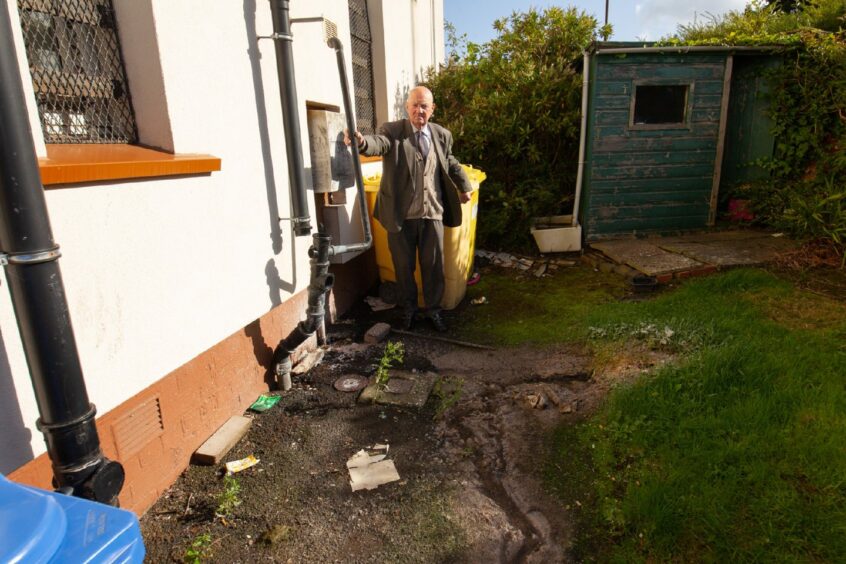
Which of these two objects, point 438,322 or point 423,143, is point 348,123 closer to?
point 423,143

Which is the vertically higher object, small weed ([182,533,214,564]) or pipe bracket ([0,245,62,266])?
pipe bracket ([0,245,62,266])

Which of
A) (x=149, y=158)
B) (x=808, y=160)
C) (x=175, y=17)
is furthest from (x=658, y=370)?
(x=808, y=160)

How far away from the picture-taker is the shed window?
6820 millimetres

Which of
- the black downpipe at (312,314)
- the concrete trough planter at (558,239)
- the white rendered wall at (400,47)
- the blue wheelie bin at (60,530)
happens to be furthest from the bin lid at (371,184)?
the blue wheelie bin at (60,530)

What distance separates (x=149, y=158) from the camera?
243cm

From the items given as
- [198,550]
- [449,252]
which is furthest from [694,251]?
[198,550]

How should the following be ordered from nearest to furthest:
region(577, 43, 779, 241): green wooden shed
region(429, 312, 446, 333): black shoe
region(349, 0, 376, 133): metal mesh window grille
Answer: region(429, 312, 446, 333): black shoe < region(349, 0, 376, 133): metal mesh window grille < region(577, 43, 779, 241): green wooden shed

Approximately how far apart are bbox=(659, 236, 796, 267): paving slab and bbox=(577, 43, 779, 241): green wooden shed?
2.43 ft

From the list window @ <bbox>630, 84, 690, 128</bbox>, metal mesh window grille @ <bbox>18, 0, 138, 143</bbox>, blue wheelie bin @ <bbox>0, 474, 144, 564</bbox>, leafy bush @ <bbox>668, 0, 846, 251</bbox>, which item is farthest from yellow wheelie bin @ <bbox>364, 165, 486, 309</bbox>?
blue wheelie bin @ <bbox>0, 474, 144, 564</bbox>

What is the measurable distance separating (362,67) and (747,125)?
17.7 ft

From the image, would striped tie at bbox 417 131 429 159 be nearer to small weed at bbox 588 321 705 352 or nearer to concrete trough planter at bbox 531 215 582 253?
small weed at bbox 588 321 705 352

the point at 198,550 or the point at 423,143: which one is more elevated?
the point at 423,143

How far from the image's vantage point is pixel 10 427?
6.22 feet

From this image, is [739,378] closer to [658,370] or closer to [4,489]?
[658,370]
